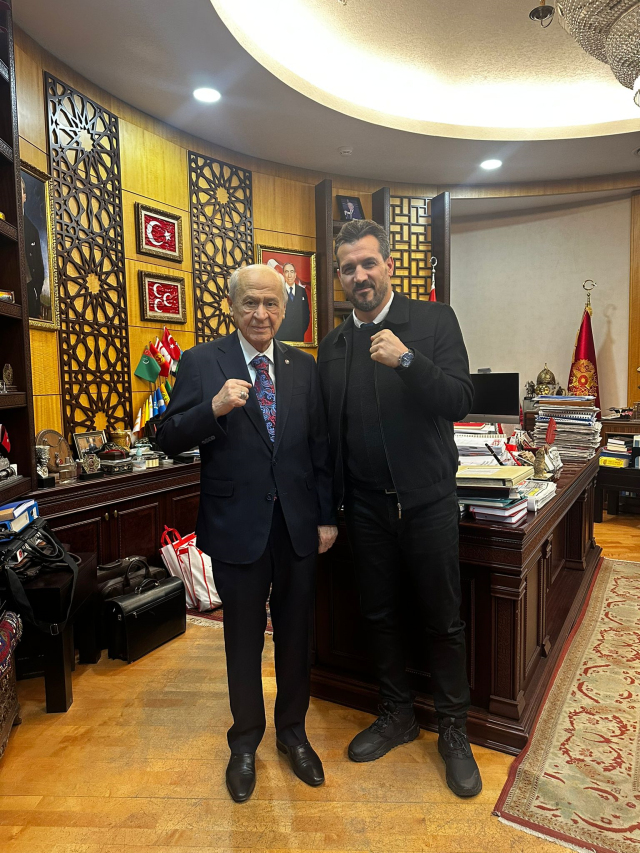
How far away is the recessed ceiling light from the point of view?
3.87m

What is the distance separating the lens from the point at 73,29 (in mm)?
3170

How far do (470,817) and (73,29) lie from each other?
13.4 ft

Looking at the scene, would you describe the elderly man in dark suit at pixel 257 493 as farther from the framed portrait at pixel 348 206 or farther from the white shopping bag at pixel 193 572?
the framed portrait at pixel 348 206

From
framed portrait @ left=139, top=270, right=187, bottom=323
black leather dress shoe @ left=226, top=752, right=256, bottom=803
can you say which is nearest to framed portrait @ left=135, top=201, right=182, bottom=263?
framed portrait @ left=139, top=270, right=187, bottom=323

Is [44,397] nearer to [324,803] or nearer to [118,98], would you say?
[118,98]

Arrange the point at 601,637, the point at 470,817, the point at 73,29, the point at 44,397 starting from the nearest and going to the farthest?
1. the point at 470,817
2. the point at 601,637
3. the point at 73,29
4. the point at 44,397

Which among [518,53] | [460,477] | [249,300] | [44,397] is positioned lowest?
[460,477]

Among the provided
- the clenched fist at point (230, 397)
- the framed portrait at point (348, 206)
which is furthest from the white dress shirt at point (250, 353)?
the framed portrait at point (348, 206)

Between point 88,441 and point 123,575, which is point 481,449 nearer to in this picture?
point 123,575

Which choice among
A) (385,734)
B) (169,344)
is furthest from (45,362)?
(385,734)

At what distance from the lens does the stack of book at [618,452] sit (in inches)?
202

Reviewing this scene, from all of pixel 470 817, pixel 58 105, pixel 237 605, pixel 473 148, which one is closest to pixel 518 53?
pixel 473 148

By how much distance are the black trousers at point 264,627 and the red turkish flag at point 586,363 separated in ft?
16.5

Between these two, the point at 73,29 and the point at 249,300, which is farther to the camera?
the point at 73,29
